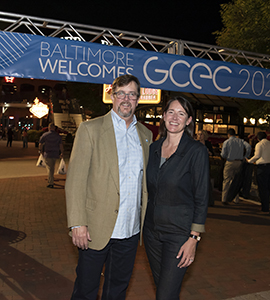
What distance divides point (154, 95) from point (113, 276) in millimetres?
12868

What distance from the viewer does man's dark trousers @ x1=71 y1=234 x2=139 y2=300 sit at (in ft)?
9.00

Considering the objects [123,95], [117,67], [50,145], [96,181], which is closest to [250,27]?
[50,145]

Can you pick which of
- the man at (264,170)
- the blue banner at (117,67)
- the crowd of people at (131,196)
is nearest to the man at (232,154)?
the man at (264,170)

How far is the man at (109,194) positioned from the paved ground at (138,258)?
51.2 inches

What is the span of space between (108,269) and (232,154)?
6.83 meters

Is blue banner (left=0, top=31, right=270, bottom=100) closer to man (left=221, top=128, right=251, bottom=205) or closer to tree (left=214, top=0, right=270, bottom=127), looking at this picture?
man (left=221, top=128, right=251, bottom=205)

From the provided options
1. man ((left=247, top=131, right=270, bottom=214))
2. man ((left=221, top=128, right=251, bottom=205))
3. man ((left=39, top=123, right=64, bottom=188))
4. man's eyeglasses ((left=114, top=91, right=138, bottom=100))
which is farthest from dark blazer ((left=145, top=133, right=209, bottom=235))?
man ((left=39, top=123, right=64, bottom=188))

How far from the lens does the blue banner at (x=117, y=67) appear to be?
584cm

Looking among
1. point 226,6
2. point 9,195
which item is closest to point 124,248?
point 9,195

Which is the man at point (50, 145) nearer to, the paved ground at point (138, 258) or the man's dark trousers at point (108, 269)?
the paved ground at point (138, 258)

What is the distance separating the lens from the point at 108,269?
291 centimetres

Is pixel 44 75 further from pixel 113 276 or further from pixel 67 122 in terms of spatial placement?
pixel 67 122

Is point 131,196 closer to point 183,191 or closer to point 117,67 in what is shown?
point 183,191

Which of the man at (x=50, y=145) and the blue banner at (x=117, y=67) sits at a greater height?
the blue banner at (x=117, y=67)
